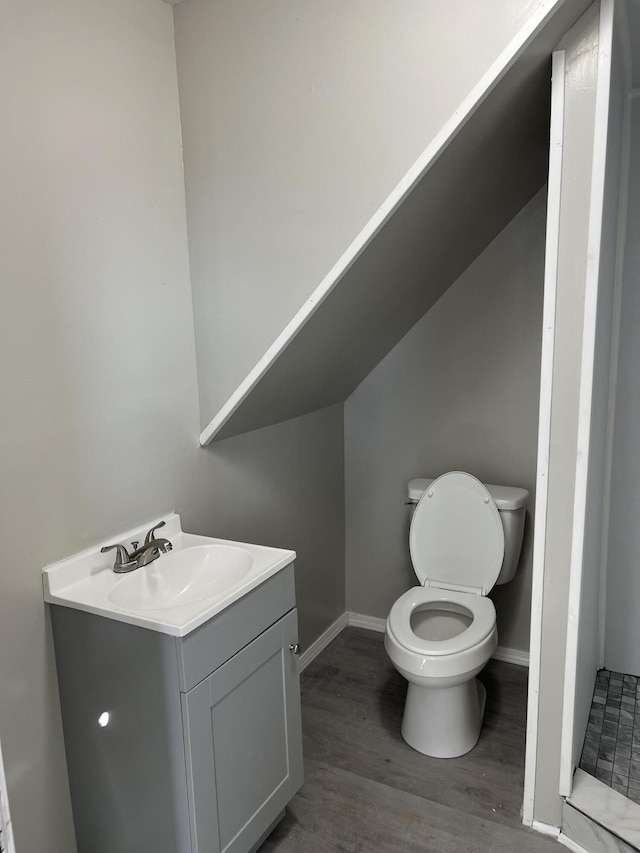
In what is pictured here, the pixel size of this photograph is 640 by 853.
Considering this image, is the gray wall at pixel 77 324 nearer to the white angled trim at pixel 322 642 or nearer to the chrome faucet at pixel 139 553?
the chrome faucet at pixel 139 553

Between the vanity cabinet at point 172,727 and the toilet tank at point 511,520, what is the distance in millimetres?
1021

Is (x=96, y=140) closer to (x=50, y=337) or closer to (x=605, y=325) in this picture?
(x=50, y=337)

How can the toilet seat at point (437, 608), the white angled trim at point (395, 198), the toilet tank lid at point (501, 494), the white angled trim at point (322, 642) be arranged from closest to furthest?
the white angled trim at point (395, 198), the toilet seat at point (437, 608), the toilet tank lid at point (501, 494), the white angled trim at point (322, 642)

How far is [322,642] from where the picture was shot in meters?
2.72

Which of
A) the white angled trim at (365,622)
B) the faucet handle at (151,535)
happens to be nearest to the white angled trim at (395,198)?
the faucet handle at (151,535)

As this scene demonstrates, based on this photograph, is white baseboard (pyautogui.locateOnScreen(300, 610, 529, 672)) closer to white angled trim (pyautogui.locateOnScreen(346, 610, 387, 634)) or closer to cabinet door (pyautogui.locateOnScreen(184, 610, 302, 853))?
white angled trim (pyautogui.locateOnScreen(346, 610, 387, 634))

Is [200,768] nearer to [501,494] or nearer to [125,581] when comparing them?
[125,581]

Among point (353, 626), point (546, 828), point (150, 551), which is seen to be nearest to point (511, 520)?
point (546, 828)

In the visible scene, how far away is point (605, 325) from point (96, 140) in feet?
4.81

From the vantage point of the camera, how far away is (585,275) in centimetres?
151

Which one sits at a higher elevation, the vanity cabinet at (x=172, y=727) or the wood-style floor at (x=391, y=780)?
the vanity cabinet at (x=172, y=727)

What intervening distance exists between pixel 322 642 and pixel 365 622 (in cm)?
29

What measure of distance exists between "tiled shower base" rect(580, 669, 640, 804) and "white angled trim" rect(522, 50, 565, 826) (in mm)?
233

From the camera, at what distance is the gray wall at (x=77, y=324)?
136cm
